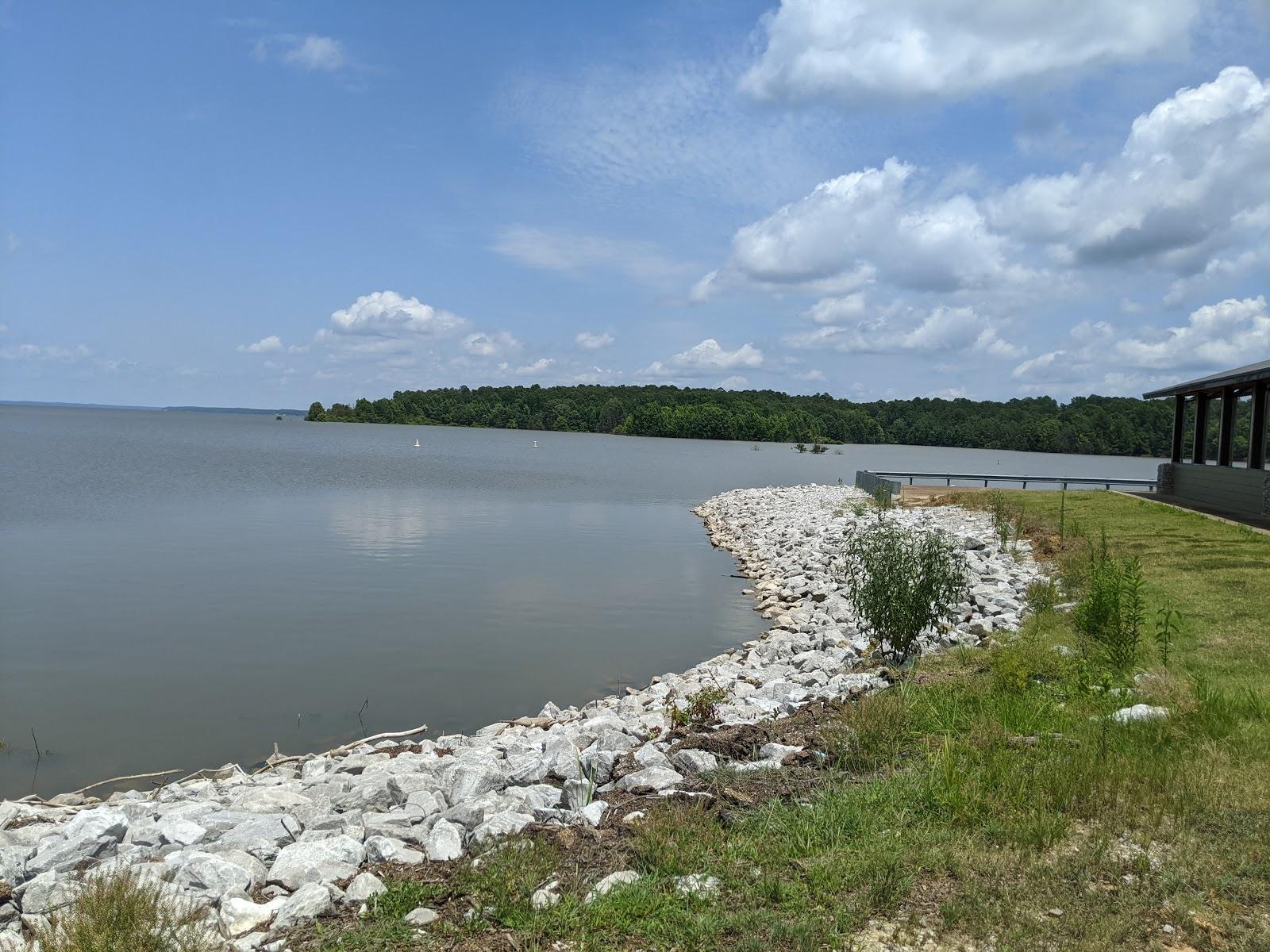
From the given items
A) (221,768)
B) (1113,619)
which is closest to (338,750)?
(221,768)

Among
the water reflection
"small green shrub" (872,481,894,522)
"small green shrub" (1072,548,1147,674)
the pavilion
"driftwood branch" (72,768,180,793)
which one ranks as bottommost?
"driftwood branch" (72,768,180,793)

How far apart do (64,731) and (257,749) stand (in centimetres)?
233

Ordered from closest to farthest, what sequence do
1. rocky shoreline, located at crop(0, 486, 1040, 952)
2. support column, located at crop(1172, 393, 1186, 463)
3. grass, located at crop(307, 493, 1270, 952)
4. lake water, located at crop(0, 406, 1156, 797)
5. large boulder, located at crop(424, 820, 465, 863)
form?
grass, located at crop(307, 493, 1270, 952), rocky shoreline, located at crop(0, 486, 1040, 952), large boulder, located at crop(424, 820, 465, 863), lake water, located at crop(0, 406, 1156, 797), support column, located at crop(1172, 393, 1186, 463)

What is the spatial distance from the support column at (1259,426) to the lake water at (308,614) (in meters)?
12.0

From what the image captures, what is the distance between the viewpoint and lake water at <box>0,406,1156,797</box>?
10.5m

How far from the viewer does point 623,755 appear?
675 cm

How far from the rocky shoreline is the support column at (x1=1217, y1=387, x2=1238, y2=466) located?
13.5 meters

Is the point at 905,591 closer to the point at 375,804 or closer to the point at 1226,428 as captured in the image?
the point at 375,804

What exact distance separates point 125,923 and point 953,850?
3859 mm

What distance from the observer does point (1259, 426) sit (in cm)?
1994

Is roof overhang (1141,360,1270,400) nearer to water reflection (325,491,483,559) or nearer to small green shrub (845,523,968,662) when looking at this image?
small green shrub (845,523,968,662)

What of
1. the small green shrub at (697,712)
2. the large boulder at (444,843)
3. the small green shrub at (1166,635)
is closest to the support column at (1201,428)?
the small green shrub at (1166,635)

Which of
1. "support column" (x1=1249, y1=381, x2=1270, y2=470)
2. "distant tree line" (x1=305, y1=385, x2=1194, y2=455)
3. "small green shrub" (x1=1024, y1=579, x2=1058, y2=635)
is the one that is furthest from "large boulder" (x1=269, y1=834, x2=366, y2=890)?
"distant tree line" (x1=305, y1=385, x2=1194, y2=455)

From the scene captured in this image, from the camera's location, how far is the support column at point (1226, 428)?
2172cm
